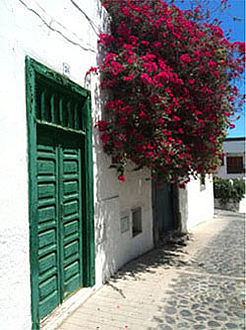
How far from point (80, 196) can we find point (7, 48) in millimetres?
2176

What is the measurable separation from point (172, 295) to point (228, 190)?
12.6 meters

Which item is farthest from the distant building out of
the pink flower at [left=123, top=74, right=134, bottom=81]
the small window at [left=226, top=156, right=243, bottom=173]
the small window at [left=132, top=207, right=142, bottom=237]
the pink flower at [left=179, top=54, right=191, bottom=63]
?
the pink flower at [left=123, top=74, right=134, bottom=81]

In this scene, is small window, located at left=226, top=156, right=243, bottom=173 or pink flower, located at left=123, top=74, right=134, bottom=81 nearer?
pink flower, located at left=123, top=74, right=134, bottom=81

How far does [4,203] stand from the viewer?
275cm

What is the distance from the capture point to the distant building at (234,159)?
30.6 m

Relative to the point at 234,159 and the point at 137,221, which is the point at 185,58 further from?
the point at 234,159

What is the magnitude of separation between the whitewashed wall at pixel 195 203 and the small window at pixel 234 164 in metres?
18.8

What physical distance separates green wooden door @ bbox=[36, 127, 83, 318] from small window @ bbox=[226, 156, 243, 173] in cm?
2875

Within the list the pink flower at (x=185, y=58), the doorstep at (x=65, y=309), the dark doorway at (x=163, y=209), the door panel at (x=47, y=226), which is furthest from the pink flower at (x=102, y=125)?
the dark doorway at (x=163, y=209)

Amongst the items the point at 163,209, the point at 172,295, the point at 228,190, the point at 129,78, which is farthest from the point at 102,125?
the point at 228,190

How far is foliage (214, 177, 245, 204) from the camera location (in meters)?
16.2

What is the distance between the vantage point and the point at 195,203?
1120 cm

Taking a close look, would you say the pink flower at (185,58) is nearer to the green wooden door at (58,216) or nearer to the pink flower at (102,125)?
the pink flower at (102,125)

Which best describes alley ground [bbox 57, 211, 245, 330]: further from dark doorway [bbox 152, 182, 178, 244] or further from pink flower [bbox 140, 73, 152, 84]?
pink flower [bbox 140, 73, 152, 84]
